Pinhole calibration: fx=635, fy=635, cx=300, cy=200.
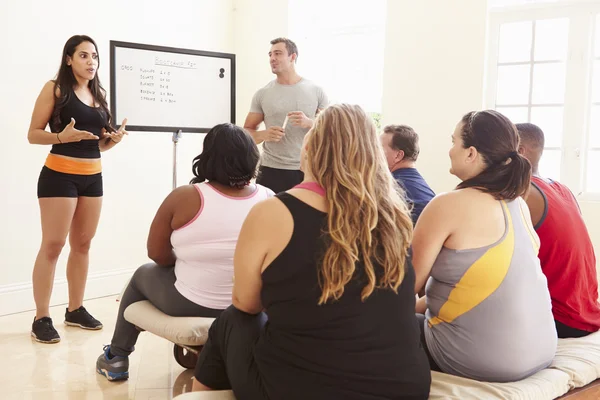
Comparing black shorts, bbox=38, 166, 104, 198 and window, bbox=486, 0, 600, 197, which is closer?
black shorts, bbox=38, 166, 104, 198

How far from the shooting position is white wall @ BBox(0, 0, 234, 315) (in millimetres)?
3975

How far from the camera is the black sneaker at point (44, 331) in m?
3.44

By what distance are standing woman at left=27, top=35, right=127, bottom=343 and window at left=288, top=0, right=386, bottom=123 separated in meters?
2.24

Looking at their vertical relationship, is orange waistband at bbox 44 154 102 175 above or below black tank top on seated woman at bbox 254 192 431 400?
above

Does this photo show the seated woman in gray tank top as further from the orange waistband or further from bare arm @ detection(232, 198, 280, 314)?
the orange waistband

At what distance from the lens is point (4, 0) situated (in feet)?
12.7

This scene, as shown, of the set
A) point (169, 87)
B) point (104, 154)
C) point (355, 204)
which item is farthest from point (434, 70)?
point (355, 204)

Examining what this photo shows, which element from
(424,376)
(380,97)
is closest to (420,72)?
(380,97)

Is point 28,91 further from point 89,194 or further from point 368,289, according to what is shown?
point 368,289

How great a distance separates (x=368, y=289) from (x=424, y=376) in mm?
304

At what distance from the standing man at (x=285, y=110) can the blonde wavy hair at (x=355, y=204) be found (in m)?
2.35

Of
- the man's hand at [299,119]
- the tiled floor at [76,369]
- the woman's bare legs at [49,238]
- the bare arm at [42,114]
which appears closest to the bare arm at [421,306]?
the tiled floor at [76,369]

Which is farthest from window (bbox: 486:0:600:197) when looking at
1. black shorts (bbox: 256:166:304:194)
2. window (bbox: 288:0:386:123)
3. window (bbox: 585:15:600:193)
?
black shorts (bbox: 256:166:304:194)

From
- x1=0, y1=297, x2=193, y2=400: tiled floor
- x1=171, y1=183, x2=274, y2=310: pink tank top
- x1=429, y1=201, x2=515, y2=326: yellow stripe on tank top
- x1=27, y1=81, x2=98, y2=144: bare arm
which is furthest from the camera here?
x1=27, y1=81, x2=98, y2=144: bare arm
